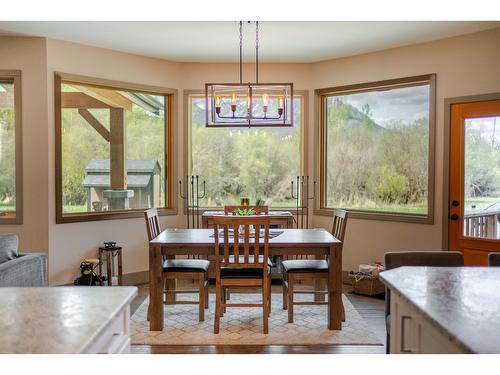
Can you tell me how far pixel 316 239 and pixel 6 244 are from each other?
2.46 m

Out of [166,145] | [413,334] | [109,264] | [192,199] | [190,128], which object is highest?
[190,128]

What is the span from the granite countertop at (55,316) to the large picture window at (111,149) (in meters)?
3.50

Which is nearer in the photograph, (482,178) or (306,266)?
(306,266)

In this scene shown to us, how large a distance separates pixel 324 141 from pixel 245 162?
1060 millimetres

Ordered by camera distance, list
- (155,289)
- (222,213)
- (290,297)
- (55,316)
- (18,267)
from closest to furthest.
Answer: (55,316), (18,267), (155,289), (290,297), (222,213)

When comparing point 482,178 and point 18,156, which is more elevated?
point 18,156

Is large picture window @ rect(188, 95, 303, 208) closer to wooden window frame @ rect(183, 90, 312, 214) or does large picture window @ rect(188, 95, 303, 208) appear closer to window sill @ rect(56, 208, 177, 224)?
wooden window frame @ rect(183, 90, 312, 214)

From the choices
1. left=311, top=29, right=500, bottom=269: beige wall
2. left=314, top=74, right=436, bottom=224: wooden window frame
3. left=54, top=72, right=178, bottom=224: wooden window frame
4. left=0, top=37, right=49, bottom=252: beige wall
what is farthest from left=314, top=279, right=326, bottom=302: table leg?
left=0, top=37, right=49, bottom=252: beige wall

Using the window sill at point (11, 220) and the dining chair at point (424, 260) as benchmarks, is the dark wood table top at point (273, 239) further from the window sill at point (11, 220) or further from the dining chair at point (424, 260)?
the window sill at point (11, 220)

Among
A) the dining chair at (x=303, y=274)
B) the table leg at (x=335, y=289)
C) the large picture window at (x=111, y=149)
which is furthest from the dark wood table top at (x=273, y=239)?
Answer: the large picture window at (x=111, y=149)

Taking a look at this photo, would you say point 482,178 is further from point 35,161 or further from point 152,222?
point 35,161

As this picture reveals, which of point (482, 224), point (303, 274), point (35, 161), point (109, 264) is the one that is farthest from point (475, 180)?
point (35, 161)

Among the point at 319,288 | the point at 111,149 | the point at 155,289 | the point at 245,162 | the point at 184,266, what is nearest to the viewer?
the point at 155,289

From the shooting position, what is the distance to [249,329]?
3.94 metres
